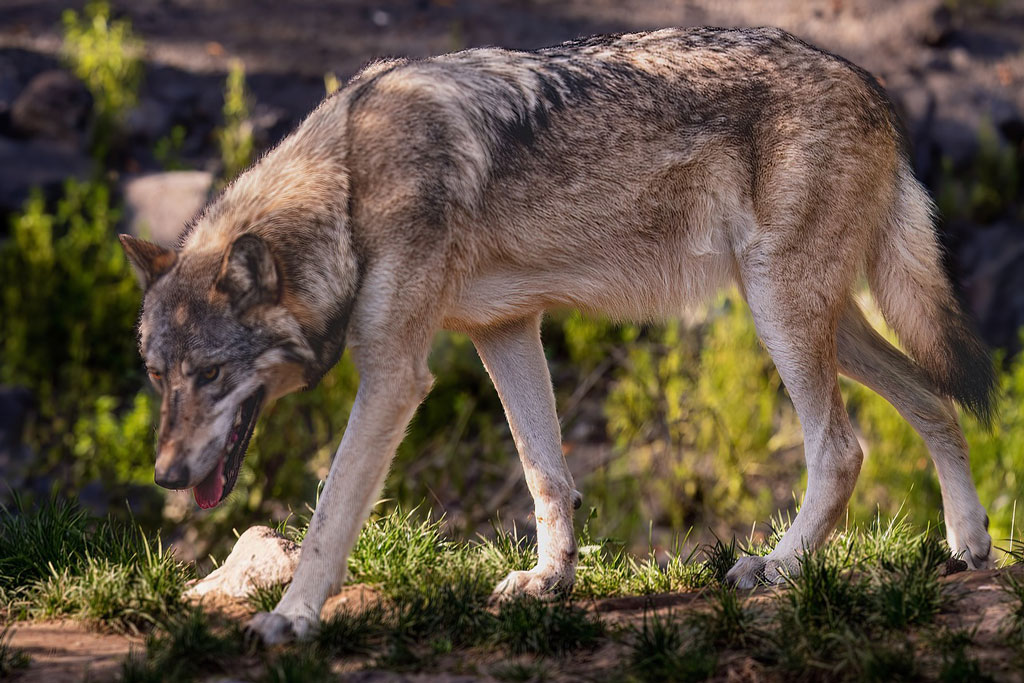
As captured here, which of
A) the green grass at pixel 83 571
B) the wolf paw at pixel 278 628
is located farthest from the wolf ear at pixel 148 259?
the wolf paw at pixel 278 628

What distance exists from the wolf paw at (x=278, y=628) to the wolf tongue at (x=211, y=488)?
0.44 m

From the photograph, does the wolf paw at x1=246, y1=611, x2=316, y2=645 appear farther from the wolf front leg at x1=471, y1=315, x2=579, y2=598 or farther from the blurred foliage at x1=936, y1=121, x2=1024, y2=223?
the blurred foliage at x1=936, y1=121, x2=1024, y2=223

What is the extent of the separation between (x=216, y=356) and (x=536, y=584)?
1.50 metres

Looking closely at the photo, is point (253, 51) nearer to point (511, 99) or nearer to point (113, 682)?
point (511, 99)

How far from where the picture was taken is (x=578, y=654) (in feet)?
12.3

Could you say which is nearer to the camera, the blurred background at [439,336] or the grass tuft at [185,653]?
the grass tuft at [185,653]

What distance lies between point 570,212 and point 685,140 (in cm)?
54

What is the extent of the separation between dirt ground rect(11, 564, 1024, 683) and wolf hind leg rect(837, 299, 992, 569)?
513 mm

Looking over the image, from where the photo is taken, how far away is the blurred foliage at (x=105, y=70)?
35.9 ft

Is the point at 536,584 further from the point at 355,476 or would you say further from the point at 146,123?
the point at 146,123

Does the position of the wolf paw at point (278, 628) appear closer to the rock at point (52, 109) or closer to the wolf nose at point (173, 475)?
the wolf nose at point (173, 475)

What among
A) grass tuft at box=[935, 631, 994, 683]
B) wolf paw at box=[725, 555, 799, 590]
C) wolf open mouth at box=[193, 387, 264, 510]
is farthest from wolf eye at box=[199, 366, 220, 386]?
grass tuft at box=[935, 631, 994, 683]

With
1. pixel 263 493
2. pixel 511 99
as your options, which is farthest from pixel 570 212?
pixel 263 493

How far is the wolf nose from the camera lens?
152 inches
